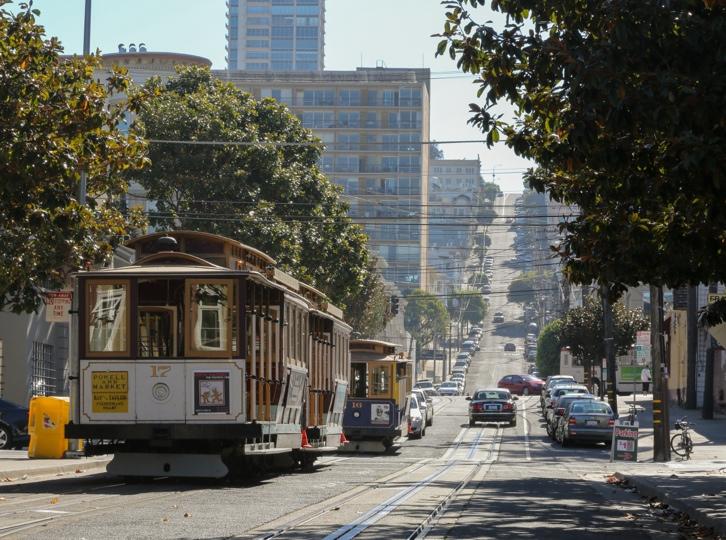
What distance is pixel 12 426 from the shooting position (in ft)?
109

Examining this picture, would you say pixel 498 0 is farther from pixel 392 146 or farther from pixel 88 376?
pixel 392 146

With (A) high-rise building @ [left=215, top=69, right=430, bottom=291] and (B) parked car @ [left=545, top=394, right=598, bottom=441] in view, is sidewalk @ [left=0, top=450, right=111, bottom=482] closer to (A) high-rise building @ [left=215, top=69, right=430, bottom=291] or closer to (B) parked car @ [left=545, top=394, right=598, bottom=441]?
(B) parked car @ [left=545, top=394, right=598, bottom=441]

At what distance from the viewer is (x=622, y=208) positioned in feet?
58.7

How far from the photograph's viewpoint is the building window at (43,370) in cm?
3891

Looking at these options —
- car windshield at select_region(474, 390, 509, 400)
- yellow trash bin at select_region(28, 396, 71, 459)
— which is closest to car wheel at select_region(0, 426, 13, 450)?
yellow trash bin at select_region(28, 396, 71, 459)

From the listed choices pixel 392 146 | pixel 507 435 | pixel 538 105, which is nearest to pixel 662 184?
pixel 538 105

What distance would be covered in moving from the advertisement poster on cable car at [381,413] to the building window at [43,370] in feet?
33.5

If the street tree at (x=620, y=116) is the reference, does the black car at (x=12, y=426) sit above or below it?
below

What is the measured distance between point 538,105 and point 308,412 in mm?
11001

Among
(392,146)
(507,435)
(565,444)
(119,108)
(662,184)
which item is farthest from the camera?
(392,146)

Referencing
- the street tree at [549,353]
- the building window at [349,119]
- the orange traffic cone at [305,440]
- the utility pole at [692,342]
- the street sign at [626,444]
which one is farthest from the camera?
the building window at [349,119]

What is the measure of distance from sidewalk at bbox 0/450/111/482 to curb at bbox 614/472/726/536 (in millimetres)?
10043

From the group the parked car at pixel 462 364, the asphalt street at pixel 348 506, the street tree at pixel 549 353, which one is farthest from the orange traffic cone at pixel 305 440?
the parked car at pixel 462 364

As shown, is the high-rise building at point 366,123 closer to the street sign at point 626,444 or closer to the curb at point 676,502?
the street sign at point 626,444
